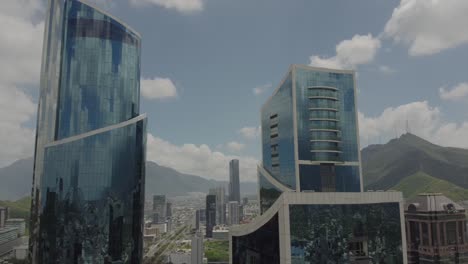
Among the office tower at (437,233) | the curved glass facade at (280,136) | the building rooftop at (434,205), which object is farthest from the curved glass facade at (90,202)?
the building rooftop at (434,205)

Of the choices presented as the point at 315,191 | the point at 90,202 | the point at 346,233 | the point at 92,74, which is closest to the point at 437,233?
the point at 315,191

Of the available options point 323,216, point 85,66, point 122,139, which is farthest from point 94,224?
point 323,216

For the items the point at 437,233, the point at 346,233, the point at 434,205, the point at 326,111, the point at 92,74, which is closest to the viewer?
the point at 346,233

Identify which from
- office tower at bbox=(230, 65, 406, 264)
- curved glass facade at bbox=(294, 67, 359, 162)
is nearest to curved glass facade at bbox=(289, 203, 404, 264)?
office tower at bbox=(230, 65, 406, 264)

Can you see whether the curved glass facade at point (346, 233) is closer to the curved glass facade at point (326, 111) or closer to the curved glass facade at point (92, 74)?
the curved glass facade at point (326, 111)

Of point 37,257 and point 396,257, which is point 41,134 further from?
point 396,257

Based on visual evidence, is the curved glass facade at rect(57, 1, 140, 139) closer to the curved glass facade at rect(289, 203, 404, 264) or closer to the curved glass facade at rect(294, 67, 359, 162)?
the curved glass facade at rect(289, 203, 404, 264)

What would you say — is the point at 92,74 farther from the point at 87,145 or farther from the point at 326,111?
the point at 326,111
